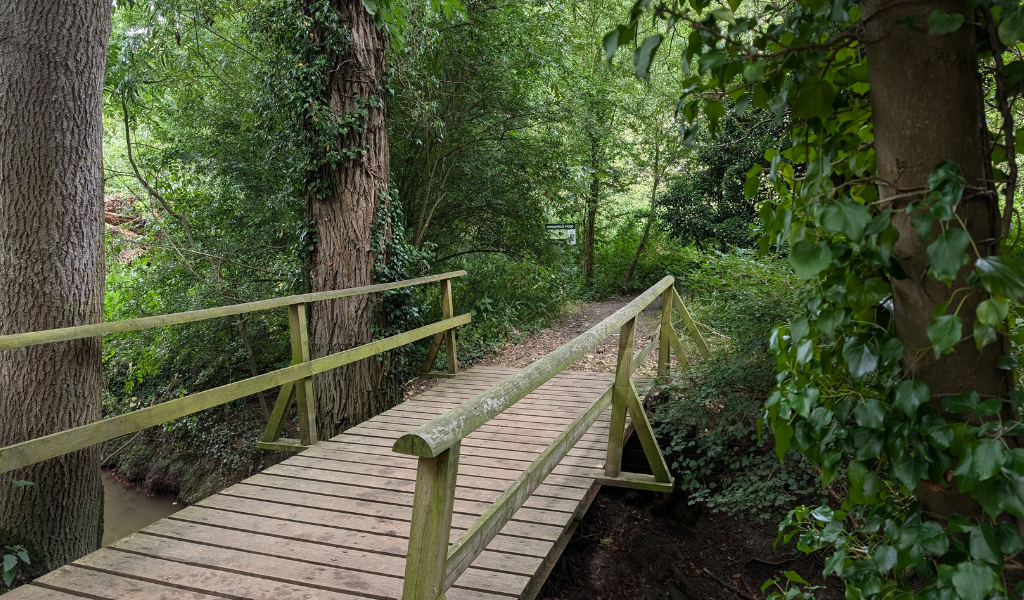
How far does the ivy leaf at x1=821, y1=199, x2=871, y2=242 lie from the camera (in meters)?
1.04

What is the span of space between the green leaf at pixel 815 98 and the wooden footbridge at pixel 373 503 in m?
1.19

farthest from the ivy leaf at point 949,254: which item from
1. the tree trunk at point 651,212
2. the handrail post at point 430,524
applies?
the tree trunk at point 651,212

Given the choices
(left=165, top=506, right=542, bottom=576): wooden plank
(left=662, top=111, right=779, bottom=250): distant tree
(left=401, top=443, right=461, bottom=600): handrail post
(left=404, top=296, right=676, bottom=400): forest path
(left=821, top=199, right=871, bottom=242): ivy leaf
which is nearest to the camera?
(left=821, top=199, right=871, bottom=242): ivy leaf

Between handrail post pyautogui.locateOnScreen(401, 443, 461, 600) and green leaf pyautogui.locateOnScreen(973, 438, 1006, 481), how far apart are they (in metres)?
1.24

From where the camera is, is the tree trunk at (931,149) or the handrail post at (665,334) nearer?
the tree trunk at (931,149)

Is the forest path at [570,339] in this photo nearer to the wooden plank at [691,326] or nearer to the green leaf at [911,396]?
the wooden plank at [691,326]

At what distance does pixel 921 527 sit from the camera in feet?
3.75

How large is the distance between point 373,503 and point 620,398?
156 cm

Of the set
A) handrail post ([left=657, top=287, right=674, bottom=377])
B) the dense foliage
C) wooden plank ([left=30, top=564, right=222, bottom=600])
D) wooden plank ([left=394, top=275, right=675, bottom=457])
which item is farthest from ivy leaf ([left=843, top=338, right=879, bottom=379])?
handrail post ([left=657, top=287, right=674, bottom=377])

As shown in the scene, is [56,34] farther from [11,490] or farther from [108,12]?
[11,490]

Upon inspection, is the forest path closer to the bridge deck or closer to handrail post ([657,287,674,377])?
handrail post ([657,287,674,377])

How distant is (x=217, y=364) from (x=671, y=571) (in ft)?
20.4

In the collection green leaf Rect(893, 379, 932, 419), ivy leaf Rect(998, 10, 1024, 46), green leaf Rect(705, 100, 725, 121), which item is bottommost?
green leaf Rect(893, 379, 932, 419)

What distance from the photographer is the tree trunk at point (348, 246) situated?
18.1 ft
